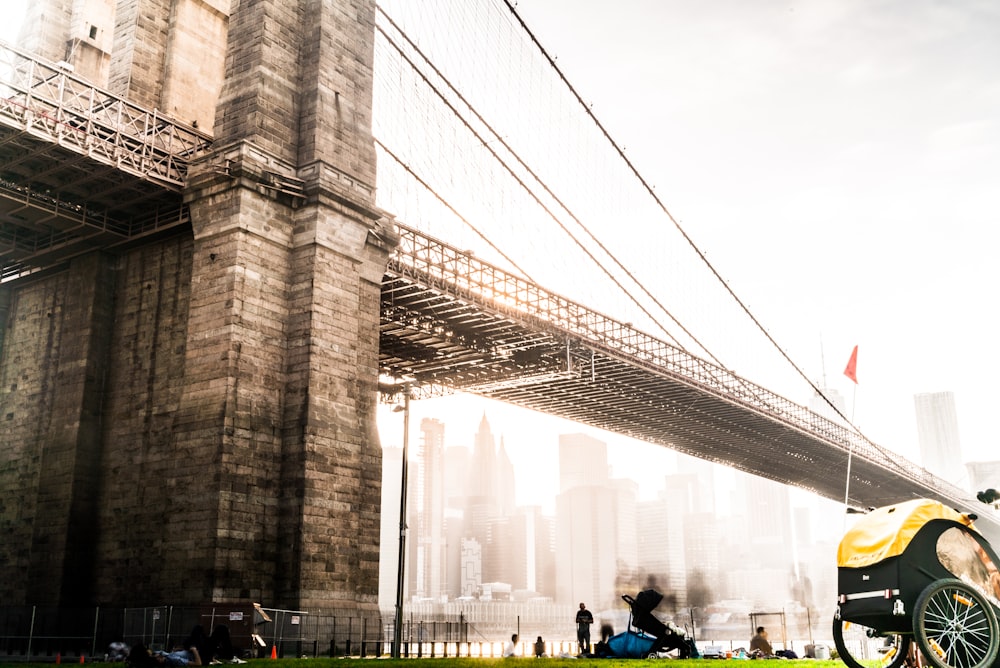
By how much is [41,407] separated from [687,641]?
67.6 ft

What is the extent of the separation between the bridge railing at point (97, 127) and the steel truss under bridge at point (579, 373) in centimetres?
805

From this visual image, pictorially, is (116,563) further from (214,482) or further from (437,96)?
(437,96)

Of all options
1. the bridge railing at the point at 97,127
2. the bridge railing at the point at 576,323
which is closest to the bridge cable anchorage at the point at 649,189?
the bridge railing at the point at 576,323

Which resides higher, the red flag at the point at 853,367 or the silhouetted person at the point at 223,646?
the red flag at the point at 853,367

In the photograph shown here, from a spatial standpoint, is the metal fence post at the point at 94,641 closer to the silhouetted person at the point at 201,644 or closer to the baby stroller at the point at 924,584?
the silhouetted person at the point at 201,644

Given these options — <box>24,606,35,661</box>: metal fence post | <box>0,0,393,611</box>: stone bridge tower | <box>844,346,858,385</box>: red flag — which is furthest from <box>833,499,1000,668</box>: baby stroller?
<box>24,606,35,661</box>: metal fence post

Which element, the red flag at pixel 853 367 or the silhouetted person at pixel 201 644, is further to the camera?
the red flag at pixel 853 367

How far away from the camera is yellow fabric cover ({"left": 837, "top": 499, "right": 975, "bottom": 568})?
7.65 metres

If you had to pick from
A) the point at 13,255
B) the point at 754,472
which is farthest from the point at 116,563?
the point at 754,472

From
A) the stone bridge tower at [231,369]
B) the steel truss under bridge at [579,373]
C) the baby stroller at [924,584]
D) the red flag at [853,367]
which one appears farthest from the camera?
the steel truss under bridge at [579,373]

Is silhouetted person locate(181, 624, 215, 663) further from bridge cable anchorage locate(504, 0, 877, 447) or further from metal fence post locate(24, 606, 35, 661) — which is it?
bridge cable anchorage locate(504, 0, 877, 447)

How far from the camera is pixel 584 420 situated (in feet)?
191

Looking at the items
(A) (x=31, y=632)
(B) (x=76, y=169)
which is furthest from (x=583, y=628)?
(B) (x=76, y=169)

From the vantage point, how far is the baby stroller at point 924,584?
7348 mm
